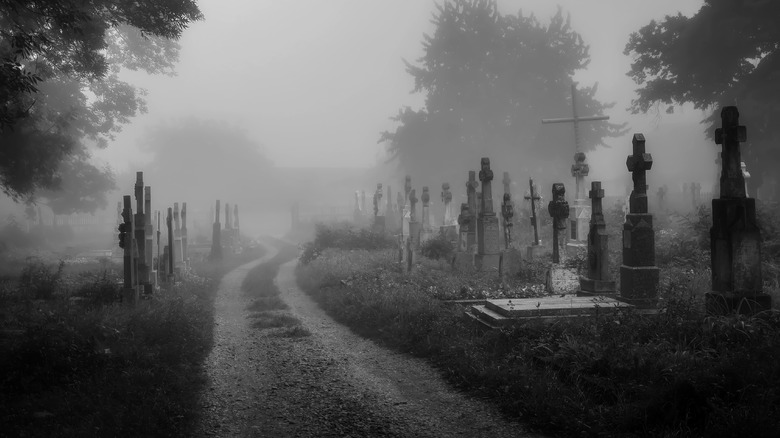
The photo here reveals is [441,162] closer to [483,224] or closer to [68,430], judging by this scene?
[483,224]

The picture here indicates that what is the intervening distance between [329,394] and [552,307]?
4.05 m

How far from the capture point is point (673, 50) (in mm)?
26906

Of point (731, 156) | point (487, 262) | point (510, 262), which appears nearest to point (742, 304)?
point (731, 156)

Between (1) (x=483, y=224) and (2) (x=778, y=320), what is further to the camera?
(1) (x=483, y=224)

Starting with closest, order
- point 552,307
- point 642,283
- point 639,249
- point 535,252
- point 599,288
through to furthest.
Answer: point 552,307, point 642,283, point 639,249, point 599,288, point 535,252

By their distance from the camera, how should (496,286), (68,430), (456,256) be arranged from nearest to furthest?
(68,430) → (496,286) → (456,256)

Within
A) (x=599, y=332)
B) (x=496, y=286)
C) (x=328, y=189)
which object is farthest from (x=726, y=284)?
(x=328, y=189)

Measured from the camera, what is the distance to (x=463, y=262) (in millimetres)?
17156

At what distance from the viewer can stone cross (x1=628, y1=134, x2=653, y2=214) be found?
34.2ft

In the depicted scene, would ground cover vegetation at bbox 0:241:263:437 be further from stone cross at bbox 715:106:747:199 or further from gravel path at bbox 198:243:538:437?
stone cross at bbox 715:106:747:199

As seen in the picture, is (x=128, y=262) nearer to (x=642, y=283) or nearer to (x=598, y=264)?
(x=598, y=264)

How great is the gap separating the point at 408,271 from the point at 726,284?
9.05 m

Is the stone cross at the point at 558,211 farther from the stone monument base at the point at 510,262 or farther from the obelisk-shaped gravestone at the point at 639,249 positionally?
the obelisk-shaped gravestone at the point at 639,249

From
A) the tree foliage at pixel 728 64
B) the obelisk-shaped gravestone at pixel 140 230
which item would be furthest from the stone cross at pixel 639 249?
the tree foliage at pixel 728 64
